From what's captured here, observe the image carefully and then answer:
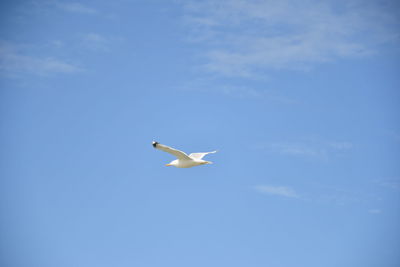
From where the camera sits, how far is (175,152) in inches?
1865

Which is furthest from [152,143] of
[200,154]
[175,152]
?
[200,154]

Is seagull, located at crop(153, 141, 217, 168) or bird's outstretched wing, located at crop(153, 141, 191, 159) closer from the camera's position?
bird's outstretched wing, located at crop(153, 141, 191, 159)

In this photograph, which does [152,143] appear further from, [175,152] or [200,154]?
[200,154]

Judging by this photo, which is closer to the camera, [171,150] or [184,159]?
[171,150]

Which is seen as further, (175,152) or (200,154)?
(200,154)

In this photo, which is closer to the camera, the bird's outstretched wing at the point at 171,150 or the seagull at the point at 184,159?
the bird's outstretched wing at the point at 171,150

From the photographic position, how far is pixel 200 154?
50719mm

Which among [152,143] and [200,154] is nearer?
[152,143]

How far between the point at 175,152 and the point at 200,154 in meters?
3.67

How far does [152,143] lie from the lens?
46.0 meters

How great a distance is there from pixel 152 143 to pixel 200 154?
18.3ft

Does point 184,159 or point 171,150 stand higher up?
point 184,159
